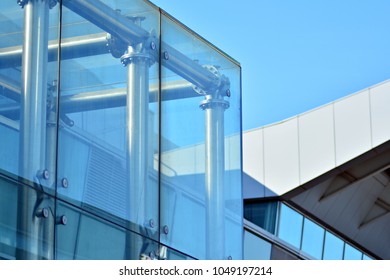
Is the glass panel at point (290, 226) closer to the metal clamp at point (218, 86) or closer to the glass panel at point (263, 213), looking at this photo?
the glass panel at point (263, 213)

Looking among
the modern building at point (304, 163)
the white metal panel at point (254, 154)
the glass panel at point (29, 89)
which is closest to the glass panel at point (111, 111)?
the glass panel at point (29, 89)

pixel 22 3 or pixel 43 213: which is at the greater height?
pixel 22 3

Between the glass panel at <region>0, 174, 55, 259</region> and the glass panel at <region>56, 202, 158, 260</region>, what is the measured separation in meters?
0.13

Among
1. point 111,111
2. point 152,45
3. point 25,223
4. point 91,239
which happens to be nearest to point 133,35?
point 152,45

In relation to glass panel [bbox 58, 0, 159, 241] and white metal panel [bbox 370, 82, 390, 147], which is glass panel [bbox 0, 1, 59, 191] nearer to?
glass panel [bbox 58, 0, 159, 241]

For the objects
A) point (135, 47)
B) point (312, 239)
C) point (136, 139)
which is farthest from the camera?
point (312, 239)

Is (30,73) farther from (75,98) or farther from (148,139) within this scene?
(148,139)

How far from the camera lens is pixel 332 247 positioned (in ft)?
84.2

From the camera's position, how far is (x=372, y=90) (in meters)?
22.2

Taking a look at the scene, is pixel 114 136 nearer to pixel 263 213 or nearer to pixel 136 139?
pixel 136 139

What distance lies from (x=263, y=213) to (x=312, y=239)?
1.88m

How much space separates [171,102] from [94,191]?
1766mm

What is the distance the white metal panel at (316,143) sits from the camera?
22453 millimetres
